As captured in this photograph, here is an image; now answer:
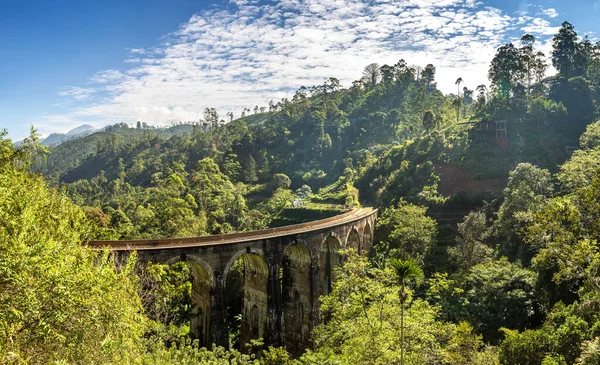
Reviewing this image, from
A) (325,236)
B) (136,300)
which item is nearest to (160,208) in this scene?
(325,236)

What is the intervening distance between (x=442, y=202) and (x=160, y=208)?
3538cm

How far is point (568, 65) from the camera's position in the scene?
6731 cm

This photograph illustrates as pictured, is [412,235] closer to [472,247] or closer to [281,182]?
[472,247]

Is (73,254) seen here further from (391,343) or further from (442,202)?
(442,202)

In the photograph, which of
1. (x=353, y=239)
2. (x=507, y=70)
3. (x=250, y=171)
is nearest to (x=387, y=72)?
(x=507, y=70)

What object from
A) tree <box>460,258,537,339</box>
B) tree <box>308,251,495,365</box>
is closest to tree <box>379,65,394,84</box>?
tree <box>460,258,537,339</box>

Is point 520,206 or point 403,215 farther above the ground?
point 520,206

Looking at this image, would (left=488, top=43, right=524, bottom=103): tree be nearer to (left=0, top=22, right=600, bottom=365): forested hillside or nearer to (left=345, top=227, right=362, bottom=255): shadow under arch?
(left=0, top=22, right=600, bottom=365): forested hillside

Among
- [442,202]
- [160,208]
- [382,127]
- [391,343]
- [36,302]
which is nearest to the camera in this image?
[36,302]

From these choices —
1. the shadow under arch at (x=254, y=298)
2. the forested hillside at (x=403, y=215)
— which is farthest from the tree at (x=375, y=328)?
the shadow under arch at (x=254, y=298)

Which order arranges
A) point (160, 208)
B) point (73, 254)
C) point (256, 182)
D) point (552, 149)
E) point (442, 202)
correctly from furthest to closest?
1. point (256, 182)
2. point (552, 149)
3. point (442, 202)
4. point (160, 208)
5. point (73, 254)

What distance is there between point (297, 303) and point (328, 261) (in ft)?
18.5

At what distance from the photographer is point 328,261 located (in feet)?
109

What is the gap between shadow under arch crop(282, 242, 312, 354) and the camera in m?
28.5
